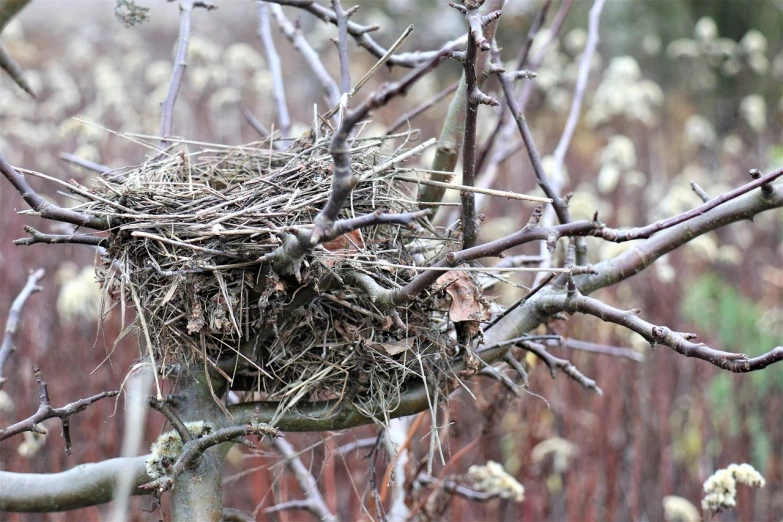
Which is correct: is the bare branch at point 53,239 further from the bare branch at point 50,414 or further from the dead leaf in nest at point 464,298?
the dead leaf in nest at point 464,298

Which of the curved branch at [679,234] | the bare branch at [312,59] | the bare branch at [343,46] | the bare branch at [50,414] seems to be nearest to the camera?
the bare branch at [50,414]

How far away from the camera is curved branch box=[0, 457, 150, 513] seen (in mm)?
1504

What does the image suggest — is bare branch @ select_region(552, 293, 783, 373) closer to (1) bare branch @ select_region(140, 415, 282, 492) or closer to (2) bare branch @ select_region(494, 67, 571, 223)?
(2) bare branch @ select_region(494, 67, 571, 223)

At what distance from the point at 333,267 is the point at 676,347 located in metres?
0.58

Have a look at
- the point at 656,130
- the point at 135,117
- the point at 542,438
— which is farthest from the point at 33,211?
the point at 656,130

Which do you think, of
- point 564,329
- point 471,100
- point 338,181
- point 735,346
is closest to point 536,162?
point 471,100

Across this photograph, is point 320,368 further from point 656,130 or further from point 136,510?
point 656,130

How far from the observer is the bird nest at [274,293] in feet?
4.25

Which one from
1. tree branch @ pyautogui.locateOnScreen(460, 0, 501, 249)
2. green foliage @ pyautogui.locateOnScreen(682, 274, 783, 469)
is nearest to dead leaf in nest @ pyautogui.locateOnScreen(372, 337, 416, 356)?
tree branch @ pyautogui.locateOnScreen(460, 0, 501, 249)

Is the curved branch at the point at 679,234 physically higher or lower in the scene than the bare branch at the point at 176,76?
lower

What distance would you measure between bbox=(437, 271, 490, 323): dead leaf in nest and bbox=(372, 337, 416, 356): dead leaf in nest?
0.10m

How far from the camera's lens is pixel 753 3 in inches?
317

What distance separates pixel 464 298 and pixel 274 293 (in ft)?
1.17

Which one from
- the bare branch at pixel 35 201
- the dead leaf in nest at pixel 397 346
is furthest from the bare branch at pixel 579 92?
the bare branch at pixel 35 201
